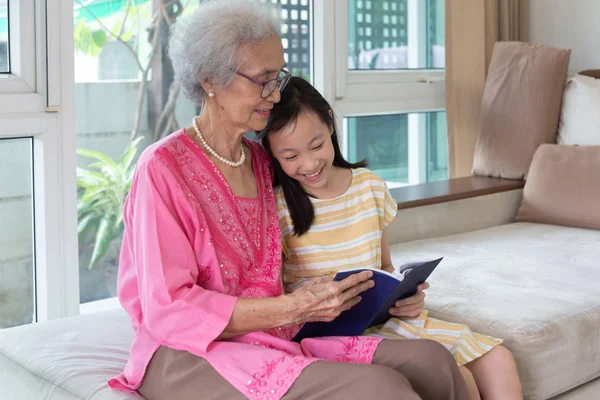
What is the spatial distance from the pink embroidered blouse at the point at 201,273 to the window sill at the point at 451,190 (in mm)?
1243

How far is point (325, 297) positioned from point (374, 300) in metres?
0.17

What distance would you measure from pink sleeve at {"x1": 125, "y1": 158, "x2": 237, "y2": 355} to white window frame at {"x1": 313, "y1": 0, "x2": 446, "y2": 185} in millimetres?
1876

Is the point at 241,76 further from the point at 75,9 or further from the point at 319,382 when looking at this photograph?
the point at 75,9

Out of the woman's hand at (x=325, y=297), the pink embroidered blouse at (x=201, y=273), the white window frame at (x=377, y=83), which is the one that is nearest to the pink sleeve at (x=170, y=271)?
the pink embroidered blouse at (x=201, y=273)

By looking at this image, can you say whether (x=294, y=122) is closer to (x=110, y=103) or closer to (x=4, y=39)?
(x=4, y=39)

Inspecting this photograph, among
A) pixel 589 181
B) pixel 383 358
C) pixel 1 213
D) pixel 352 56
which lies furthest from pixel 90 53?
pixel 589 181

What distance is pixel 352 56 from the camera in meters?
3.58

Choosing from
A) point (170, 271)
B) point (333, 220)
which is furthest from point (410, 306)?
point (170, 271)

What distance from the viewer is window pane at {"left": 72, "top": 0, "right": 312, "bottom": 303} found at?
9.39 feet

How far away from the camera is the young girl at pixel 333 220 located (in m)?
1.83

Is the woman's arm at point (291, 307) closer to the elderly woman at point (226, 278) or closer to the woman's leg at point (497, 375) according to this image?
the elderly woman at point (226, 278)

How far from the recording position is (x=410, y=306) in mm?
1848

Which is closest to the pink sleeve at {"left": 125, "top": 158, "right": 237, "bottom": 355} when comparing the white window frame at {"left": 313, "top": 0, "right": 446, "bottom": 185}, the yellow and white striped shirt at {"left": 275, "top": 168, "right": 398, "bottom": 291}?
the yellow and white striped shirt at {"left": 275, "top": 168, "right": 398, "bottom": 291}

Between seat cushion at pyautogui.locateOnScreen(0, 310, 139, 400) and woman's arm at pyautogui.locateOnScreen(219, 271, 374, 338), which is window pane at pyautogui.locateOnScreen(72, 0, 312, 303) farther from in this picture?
woman's arm at pyautogui.locateOnScreen(219, 271, 374, 338)
